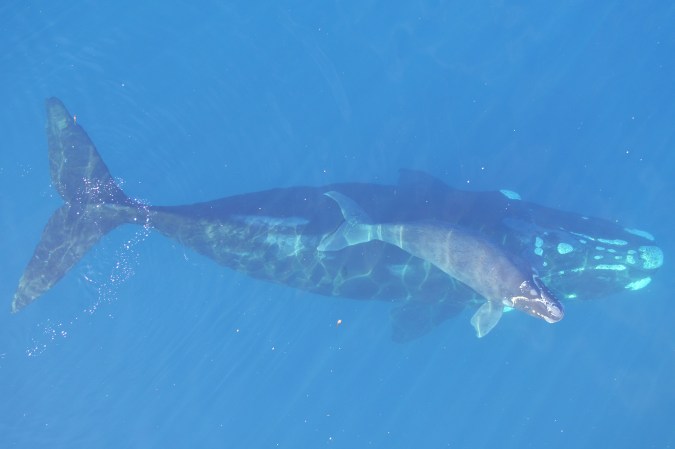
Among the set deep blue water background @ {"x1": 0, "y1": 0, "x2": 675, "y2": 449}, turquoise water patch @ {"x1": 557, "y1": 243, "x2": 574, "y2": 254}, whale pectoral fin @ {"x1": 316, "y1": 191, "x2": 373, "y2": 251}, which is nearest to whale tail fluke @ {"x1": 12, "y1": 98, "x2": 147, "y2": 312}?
deep blue water background @ {"x1": 0, "y1": 0, "x2": 675, "y2": 449}

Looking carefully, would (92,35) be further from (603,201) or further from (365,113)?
(603,201)

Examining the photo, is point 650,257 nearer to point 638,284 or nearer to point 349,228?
point 638,284

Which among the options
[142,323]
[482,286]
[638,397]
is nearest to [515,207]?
[482,286]

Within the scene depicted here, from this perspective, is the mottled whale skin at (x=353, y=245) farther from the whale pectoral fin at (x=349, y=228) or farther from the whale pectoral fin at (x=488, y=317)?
the whale pectoral fin at (x=488, y=317)

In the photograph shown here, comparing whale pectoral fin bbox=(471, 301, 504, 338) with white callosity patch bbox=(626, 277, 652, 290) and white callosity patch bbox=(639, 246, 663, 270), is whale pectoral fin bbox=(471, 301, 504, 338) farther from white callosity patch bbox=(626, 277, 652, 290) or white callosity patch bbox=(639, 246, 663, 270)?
Answer: white callosity patch bbox=(639, 246, 663, 270)

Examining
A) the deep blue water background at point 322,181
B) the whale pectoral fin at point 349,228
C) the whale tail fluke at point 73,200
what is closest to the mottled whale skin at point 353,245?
the whale tail fluke at point 73,200

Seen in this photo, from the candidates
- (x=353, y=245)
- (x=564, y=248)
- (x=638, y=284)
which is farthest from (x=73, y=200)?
(x=638, y=284)
